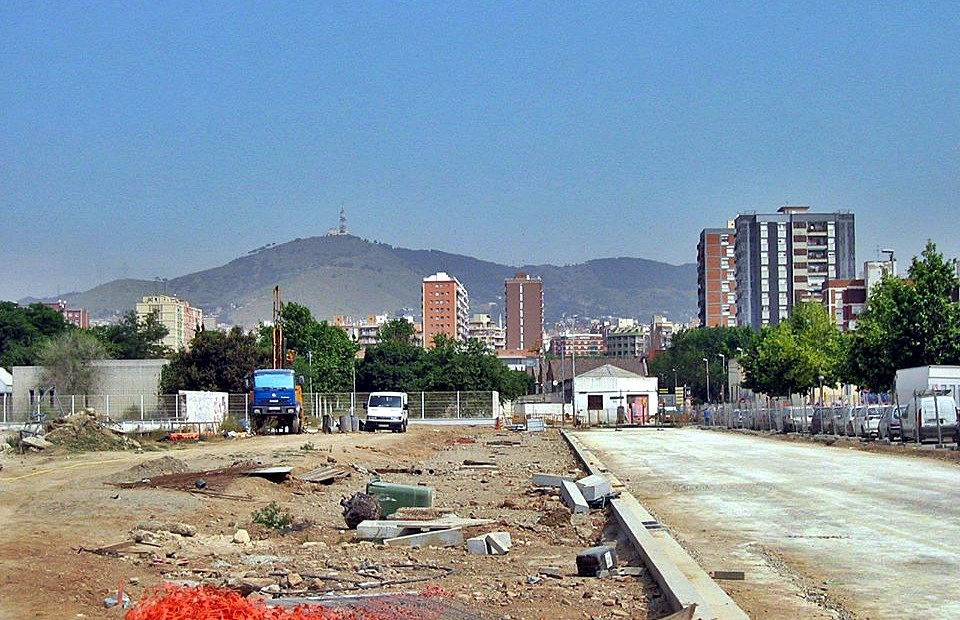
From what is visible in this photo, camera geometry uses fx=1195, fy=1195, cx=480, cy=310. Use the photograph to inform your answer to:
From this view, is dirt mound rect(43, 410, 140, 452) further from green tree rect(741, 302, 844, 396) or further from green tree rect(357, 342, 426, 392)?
green tree rect(357, 342, 426, 392)

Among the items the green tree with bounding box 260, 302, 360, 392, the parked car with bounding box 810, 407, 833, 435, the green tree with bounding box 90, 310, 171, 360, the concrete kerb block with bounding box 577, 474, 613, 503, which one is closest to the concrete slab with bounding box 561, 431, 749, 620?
the concrete kerb block with bounding box 577, 474, 613, 503

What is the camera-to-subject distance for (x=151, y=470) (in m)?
23.8

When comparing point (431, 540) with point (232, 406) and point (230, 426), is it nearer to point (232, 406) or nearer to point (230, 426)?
point (230, 426)

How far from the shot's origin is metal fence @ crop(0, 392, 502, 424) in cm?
6988

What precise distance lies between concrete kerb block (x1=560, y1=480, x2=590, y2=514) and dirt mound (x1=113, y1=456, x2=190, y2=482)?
808 centimetres

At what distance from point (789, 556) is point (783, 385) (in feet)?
266

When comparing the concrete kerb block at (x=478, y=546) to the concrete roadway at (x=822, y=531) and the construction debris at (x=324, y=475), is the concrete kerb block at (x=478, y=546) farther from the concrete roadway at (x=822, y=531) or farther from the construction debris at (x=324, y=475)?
the construction debris at (x=324, y=475)

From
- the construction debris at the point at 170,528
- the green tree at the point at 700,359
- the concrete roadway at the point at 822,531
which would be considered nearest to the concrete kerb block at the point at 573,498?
the concrete roadway at the point at 822,531

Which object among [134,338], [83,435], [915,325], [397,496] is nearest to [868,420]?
[915,325]

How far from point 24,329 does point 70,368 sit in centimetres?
4033

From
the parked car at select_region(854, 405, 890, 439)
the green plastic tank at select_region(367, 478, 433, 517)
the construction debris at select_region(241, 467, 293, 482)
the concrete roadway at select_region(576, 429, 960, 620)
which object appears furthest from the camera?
the parked car at select_region(854, 405, 890, 439)

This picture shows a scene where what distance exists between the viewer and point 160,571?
11.0 meters

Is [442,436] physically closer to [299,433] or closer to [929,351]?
[299,433]

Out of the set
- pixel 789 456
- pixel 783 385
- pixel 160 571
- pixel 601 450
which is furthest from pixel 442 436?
pixel 160 571
